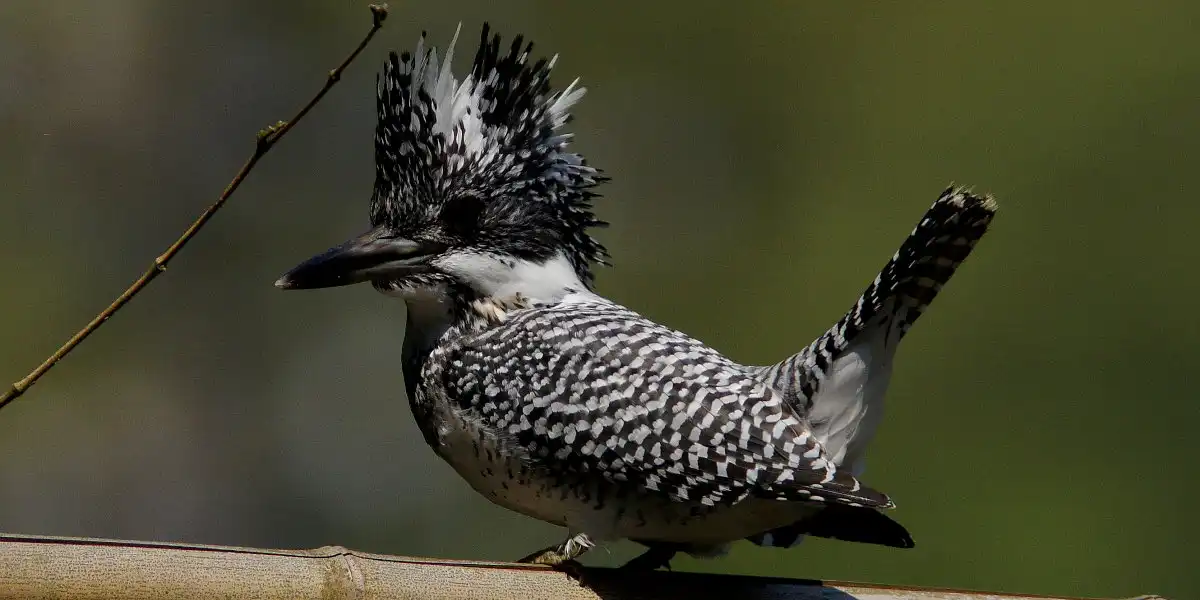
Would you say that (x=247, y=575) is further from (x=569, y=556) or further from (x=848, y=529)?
(x=848, y=529)

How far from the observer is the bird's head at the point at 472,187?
8.78 ft

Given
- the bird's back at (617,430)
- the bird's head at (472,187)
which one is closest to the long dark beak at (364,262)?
the bird's head at (472,187)

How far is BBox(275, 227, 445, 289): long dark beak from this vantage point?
2.58m

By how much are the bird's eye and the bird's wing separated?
21 cm

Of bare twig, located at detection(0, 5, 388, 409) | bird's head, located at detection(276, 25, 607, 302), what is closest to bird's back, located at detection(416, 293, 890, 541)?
bird's head, located at detection(276, 25, 607, 302)

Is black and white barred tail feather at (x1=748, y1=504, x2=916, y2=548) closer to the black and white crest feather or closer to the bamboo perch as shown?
the bamboo perch

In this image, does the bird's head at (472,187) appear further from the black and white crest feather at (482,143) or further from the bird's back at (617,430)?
the bird's back at (617,430)

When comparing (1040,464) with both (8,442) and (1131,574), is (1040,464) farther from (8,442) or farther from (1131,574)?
(8,442)

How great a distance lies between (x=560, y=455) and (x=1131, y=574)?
4589 mm

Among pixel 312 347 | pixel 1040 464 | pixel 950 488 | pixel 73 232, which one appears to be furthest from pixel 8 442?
pixel 1040 464

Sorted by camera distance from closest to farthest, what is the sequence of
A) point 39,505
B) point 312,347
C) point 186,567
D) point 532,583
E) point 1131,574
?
point 186,567 → point 532,583 → point 1131,574 → point 39,505 → point 312,347

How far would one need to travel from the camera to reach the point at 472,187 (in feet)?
8.93

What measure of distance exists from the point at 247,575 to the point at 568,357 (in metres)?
0.77

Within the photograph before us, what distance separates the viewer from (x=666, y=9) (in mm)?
9617
